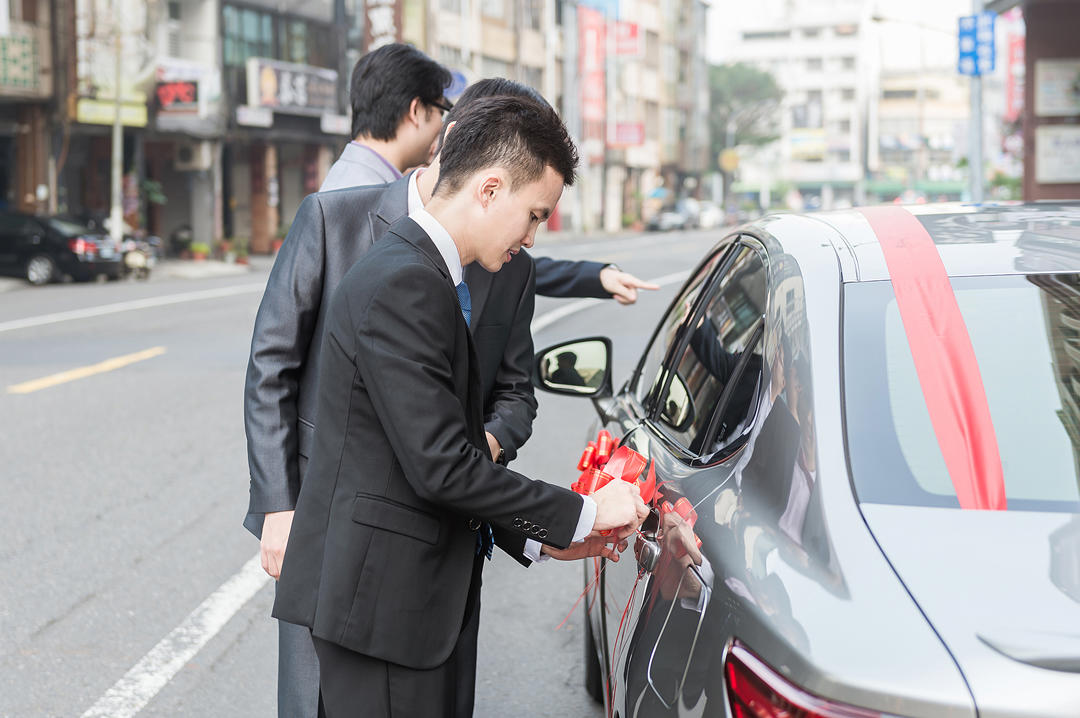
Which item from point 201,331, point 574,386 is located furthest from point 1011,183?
point 574,386

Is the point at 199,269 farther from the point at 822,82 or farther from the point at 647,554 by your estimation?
the point at 822,82

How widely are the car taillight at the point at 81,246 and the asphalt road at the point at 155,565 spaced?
12556 millimetres

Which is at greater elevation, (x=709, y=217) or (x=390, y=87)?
(x=709, y=217)

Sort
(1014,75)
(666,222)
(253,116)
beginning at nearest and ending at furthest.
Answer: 1. (253,116)
2. (1014,75)
3. (666,222)

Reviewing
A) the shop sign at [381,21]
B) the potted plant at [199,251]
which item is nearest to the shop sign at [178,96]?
the potted plant at [199,251]

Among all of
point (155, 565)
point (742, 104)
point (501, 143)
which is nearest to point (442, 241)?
point (501, 143)

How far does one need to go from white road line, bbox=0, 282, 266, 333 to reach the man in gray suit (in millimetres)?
13347

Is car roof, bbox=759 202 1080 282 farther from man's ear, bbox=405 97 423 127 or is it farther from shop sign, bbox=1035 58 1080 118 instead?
shop sign, bbox=1035 58 1080 118

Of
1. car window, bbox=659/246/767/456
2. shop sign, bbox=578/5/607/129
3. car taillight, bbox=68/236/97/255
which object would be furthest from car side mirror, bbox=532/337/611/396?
shop sign, bbox=578/5/607/129

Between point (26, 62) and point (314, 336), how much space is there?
93.3 feet

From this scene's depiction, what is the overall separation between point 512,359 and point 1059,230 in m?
1.18

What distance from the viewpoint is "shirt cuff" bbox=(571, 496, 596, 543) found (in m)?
2.20

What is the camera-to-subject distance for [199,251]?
106 ft

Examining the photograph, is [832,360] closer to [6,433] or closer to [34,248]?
[6,433]
